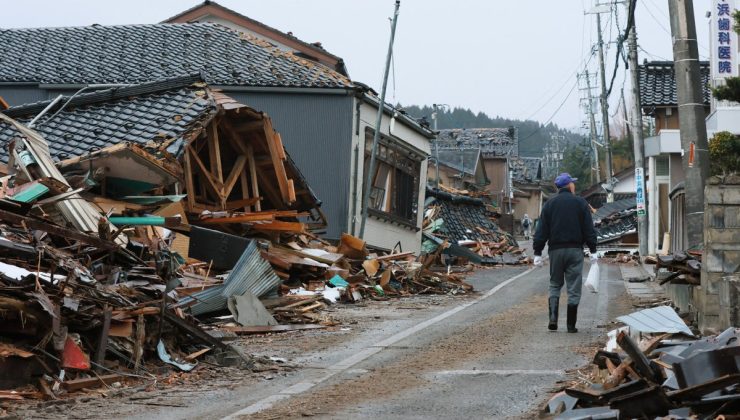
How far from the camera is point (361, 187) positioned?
88.5ft

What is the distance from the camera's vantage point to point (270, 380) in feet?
28.1

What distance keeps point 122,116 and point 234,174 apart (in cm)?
261

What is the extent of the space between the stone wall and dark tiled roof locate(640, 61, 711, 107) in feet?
98.3

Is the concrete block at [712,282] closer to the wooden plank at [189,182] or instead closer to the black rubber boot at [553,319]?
the black rubber boot at [553,319]

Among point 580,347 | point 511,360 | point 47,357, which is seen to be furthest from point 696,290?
point 47,357

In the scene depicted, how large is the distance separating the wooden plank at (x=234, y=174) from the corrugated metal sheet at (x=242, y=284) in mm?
4773

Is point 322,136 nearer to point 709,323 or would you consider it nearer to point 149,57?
point 149,57

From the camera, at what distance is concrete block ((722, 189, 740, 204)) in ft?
36.4

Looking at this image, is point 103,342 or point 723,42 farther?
point 723,42

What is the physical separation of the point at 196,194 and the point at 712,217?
1046cm

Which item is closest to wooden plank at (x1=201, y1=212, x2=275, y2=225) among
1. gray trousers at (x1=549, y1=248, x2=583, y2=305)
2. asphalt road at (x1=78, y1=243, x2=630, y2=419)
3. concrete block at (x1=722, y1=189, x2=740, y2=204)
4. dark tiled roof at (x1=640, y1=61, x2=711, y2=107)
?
asphalt road at (x1=78, y1=243, x2=630, y2=419)

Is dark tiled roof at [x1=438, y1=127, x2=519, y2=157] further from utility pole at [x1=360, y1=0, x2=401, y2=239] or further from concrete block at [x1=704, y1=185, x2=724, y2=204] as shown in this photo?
concrete block at [x1=704, y1=185, x2=724, y2=204]

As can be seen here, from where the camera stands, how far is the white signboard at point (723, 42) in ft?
88.8

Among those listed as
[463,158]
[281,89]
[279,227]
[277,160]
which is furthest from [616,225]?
[279,227]
